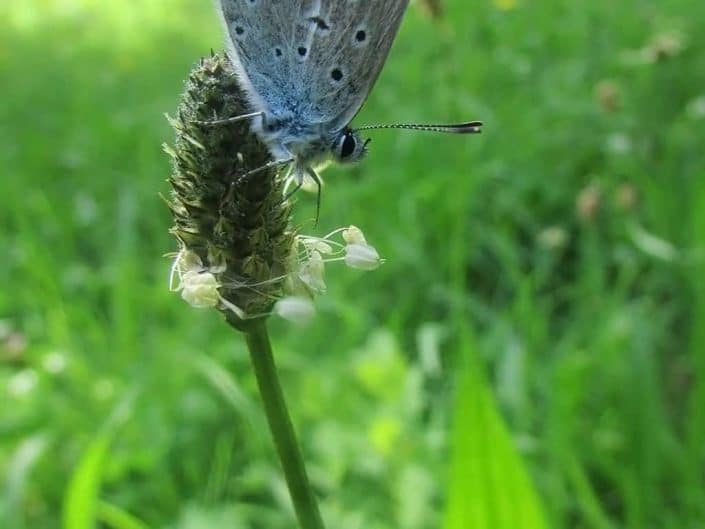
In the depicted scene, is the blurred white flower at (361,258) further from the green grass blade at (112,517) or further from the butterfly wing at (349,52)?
the green grass blade at (112,517)

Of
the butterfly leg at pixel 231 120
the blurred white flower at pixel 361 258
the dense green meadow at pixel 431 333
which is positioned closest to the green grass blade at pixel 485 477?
the dense green meadow at pixel 431 333

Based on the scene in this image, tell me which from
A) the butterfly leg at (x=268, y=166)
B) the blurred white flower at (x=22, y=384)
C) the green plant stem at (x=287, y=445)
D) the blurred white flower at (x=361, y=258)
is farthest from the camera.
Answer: the blurred white flower at (x=22, y=384)

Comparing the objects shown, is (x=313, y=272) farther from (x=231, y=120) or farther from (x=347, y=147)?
(x=347, y=147)

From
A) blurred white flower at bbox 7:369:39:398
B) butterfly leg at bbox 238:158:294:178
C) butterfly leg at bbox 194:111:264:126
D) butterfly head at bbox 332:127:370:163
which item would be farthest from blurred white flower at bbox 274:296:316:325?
blurred white flower at bbox 7:369:39:398

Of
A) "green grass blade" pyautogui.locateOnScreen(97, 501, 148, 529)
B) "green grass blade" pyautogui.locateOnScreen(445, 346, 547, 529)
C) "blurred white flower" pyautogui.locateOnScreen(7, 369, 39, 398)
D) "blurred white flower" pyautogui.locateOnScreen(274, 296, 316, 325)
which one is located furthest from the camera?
"blurred white flower" pyautogui.locateOnScreen(7, 369, 39, 398)

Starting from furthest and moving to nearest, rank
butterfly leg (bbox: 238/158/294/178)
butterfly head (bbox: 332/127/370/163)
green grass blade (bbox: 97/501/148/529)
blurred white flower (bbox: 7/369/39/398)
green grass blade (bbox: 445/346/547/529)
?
blurred white flower (bbox: 7/369/39/398)
green grass blade (bbox: 97/501/148/529)
butterfly head (bbox: 332/127/370/163)
green grass blade (bbox: 445/346/547/529)
butterfly leg (bbox: 238/158/294/178)

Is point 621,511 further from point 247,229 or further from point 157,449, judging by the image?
point 247,229

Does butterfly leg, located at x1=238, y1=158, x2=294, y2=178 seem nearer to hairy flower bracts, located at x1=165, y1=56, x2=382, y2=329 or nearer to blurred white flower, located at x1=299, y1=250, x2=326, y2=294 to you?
hairy flower bracts, located at x1=165, y1=56, x2=382, y2=329
